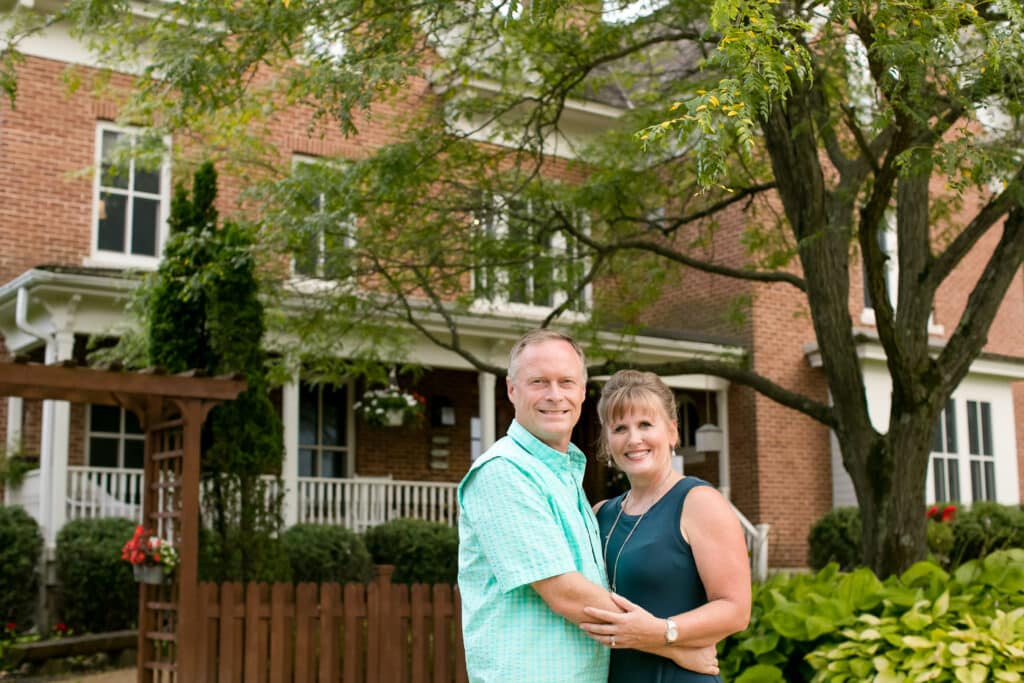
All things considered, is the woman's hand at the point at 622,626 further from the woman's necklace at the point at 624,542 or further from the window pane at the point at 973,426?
the window pane at the point at 973,426

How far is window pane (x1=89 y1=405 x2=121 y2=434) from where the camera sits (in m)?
14.7

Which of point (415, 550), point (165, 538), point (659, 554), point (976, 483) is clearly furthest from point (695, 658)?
point (976, 483)

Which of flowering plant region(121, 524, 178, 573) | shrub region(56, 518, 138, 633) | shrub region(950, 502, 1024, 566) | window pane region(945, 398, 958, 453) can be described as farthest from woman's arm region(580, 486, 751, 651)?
window pane region(945, 398, 958, 453)

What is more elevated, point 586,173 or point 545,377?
point 586,173

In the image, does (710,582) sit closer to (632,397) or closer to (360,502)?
(632,397)

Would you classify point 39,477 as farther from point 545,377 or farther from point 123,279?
point 545,377

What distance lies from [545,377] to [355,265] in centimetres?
777

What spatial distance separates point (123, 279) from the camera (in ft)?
42.1

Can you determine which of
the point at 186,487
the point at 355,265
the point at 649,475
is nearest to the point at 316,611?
the point at 186,487

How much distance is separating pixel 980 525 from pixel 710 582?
49.0 ft

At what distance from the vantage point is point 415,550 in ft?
45.9

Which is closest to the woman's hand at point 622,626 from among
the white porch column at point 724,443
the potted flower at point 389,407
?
the potted flower at point 389,407

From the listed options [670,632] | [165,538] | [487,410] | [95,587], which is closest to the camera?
[670,632]

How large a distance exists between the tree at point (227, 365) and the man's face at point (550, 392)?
7319mm
